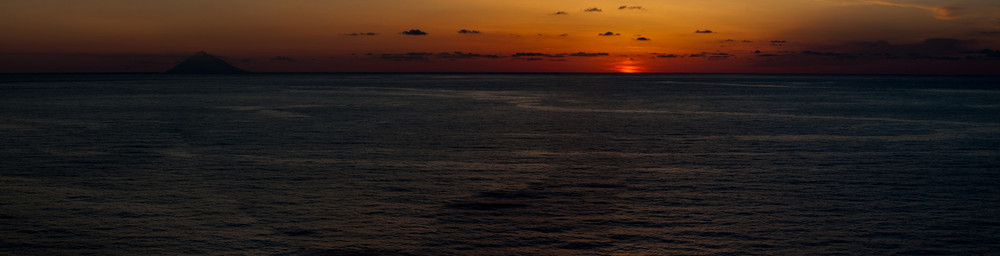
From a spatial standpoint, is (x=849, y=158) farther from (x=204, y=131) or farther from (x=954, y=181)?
(x=204, y=131)

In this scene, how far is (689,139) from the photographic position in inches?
1379

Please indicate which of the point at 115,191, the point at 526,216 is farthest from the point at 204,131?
the point at 526,216

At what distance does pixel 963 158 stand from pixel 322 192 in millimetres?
22250

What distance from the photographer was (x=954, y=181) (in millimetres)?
21875

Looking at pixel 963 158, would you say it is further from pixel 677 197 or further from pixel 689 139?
pixel 677 197

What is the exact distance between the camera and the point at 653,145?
3219 centimetres

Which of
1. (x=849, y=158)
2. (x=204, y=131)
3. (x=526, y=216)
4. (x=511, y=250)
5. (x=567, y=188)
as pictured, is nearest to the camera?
(x=511, y=250)

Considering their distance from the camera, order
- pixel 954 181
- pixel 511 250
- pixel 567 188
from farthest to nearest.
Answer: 1. pixel 954 181
2. pixel 567 188
3. pixel 511 250

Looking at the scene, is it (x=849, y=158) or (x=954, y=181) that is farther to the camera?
(x=849, y=158)

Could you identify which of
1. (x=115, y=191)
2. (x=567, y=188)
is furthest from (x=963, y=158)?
(x=115, y=191)

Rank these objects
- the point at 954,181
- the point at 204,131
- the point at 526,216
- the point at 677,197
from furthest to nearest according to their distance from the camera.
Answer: the point at 204,131
the point at 954,181
the point at 677,197
the point at 526,216

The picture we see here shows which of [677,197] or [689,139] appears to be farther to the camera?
[689,139]

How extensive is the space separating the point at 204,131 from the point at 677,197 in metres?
28.0

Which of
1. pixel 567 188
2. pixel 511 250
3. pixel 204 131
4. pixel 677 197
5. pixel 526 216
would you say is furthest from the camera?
pixel 204 131
